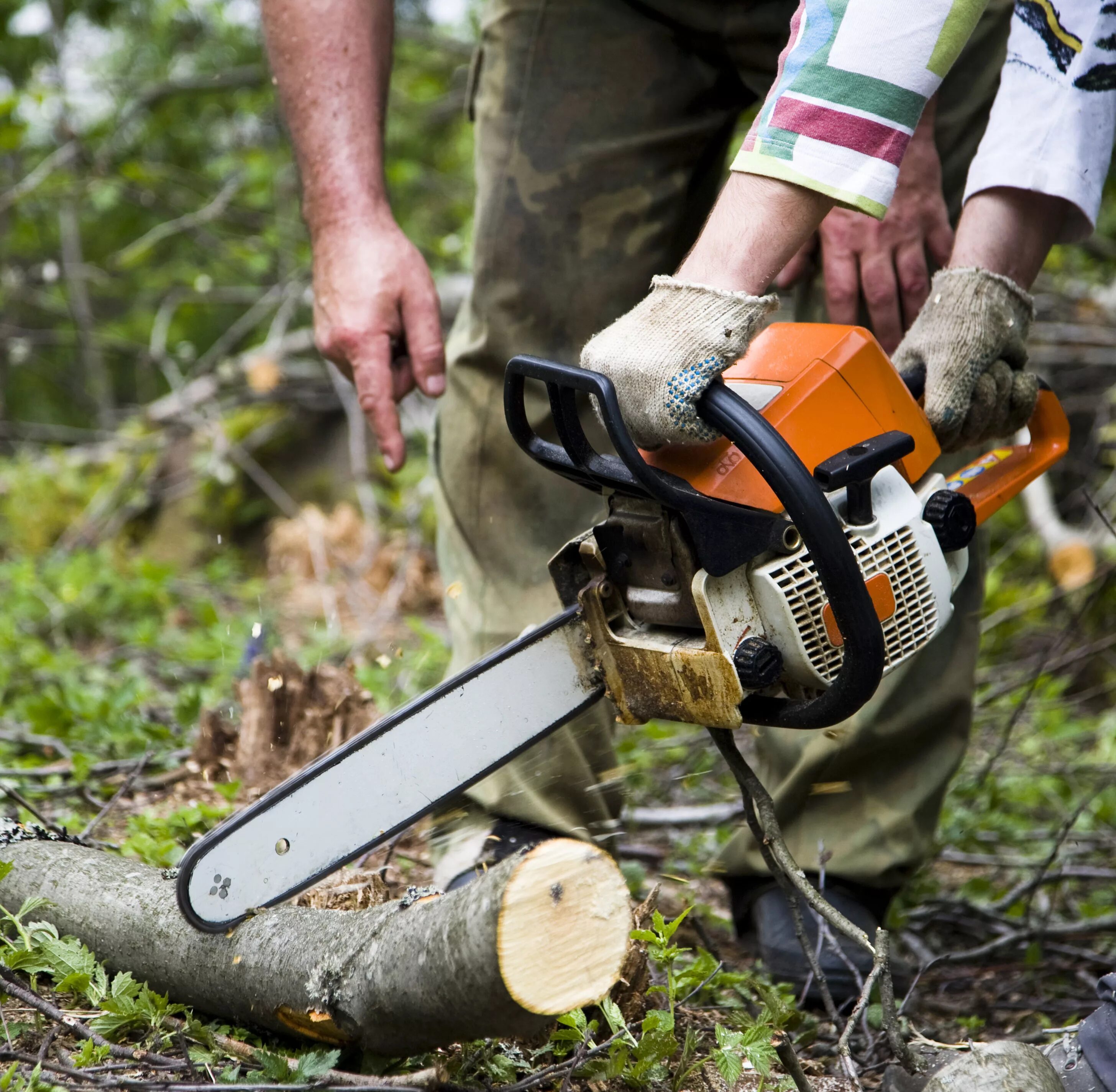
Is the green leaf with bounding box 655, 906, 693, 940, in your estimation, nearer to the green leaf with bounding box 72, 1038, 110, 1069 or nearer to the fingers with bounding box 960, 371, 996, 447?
the green leaf with bounding box 72, 1038, 110, 1069

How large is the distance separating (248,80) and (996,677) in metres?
4.50

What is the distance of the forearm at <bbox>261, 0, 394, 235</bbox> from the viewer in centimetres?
197

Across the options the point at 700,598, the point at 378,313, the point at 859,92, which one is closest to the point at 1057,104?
the point at 859,92

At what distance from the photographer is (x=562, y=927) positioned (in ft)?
3.45

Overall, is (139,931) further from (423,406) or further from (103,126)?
(103,126)

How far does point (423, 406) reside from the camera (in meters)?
5.07

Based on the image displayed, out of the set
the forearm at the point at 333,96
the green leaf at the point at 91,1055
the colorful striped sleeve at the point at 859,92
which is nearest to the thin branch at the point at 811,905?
the colorful striped sleeve at the point at 859,92

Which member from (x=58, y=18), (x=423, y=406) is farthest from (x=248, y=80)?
(x=423, y=406)

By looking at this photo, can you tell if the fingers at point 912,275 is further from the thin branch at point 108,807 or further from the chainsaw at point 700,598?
the thin branch at point 108,807

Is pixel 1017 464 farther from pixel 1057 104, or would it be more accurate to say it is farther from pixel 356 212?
pixel 356 212

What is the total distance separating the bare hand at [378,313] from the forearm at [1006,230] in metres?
0.89

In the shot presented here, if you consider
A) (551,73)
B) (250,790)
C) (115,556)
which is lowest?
(115,556)

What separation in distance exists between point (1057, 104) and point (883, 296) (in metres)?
0.43

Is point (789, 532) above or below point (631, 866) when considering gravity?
above
